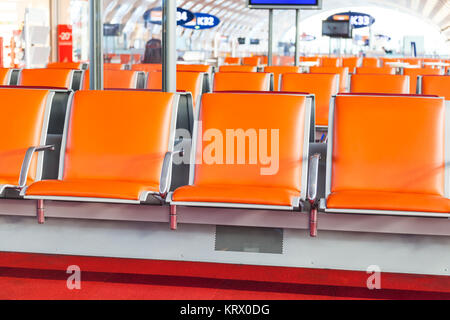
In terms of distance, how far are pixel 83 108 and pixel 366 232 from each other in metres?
1.77

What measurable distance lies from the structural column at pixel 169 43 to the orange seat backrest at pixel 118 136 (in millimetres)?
537

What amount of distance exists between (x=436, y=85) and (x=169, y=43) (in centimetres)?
329

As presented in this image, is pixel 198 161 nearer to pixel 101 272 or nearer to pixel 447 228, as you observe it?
pixel 101 272

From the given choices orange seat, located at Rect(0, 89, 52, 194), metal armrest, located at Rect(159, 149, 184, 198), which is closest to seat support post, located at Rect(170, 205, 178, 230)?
metal armrest, located at Rect(159, 149, 184, 198)

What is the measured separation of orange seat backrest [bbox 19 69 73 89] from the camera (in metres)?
7.04

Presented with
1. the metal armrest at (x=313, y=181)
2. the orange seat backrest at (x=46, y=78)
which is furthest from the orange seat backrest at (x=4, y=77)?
the metal armrest at (x=313, y=181)

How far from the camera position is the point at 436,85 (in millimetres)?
6707

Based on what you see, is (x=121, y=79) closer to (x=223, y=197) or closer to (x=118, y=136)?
(x=118, y=136)

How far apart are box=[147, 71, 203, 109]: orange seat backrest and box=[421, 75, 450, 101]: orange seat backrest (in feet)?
7.22

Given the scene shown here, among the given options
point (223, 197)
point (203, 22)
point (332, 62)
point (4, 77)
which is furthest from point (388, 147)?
point (332, 62)

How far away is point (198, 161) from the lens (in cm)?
388

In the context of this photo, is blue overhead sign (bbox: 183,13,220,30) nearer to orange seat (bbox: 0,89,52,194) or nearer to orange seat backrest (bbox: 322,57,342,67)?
orange seat backrest (bbox: 322,57,342,67)

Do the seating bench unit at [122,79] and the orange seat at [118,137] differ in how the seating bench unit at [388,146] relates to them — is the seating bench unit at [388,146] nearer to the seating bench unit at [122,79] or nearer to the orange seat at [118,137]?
the orange seat at [118,137]
